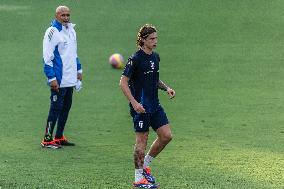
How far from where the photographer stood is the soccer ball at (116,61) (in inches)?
741

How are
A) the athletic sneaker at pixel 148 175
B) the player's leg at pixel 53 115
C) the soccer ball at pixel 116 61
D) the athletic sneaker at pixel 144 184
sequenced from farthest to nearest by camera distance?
1. the soccer ball at pixel 116 61
2. the player's leg at pixel 53 115
3. the athletic sneaker at pixel 148 175
4. the athletic sneaker at pixel 144 184

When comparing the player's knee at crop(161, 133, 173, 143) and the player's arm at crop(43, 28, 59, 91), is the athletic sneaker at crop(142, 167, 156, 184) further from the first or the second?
the player's arm at crop(43, 28, 59, 91)

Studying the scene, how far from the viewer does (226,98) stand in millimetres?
15727

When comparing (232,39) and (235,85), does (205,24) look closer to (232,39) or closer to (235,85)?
(232,39)

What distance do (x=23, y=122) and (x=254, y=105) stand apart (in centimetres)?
437

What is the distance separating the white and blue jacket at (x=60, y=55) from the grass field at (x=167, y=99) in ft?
3.46

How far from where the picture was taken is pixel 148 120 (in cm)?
944

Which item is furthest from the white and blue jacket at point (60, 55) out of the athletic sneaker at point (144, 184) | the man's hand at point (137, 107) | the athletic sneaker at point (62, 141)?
the athletic sneaker at point (144, 184)

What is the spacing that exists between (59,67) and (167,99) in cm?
426

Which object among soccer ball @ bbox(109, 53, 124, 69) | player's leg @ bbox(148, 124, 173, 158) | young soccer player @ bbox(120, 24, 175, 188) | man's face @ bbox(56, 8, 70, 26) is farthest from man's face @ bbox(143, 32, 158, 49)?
soccer ball @ bbox(109, 53, 124, 69)

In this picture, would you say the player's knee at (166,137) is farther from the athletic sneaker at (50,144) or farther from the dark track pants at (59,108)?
the dark track pants at (59,108)

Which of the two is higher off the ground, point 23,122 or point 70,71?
point 70,71

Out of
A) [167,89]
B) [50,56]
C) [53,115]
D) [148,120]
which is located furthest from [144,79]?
[53,115]

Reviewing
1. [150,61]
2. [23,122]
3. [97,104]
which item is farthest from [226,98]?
[150,61]
